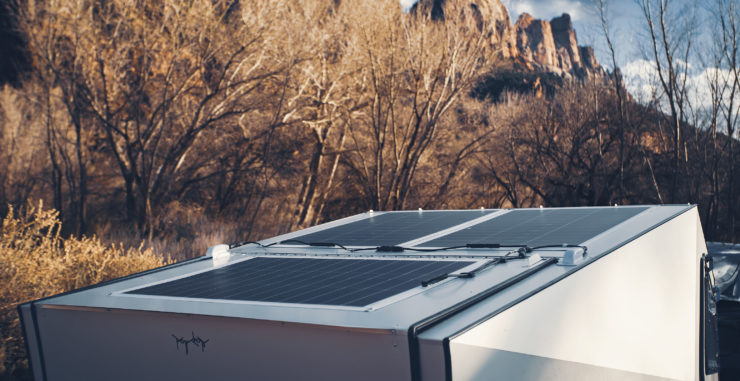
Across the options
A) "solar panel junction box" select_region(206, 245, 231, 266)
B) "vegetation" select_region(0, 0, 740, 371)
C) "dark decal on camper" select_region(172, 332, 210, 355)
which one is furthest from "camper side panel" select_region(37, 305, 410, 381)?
"vegetation" select_region(0, 0, 740, 371)

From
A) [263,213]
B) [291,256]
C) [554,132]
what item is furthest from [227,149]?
[291,256]

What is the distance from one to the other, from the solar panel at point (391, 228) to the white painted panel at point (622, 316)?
157cm

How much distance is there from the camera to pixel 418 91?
18656 mm

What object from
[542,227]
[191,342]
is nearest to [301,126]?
[542,227]

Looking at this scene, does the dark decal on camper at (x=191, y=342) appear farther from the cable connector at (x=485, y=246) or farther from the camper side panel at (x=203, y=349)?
the cable connector at (x=485, y=246)

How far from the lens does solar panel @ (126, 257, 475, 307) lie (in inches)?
104

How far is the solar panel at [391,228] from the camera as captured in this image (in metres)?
4.52

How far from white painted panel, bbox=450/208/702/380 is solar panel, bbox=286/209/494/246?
1567mm

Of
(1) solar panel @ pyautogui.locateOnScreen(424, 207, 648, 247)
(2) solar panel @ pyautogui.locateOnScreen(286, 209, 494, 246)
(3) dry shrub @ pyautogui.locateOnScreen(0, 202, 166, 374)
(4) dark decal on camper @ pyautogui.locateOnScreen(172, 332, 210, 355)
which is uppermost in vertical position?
(2) solar panel @ pyautogui.locateOnScreen(286, 209, 494, 246)

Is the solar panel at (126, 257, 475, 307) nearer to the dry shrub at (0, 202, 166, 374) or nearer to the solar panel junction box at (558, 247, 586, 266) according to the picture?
the solar panel junction box at (558, 247, 586, 266)

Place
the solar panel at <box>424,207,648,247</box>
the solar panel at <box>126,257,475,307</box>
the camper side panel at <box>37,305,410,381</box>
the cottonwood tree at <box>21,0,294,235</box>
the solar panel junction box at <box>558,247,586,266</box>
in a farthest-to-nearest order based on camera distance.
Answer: the cottonwood tree at <box>21,0,294,235</box> → the solar panel at <box>424,207,648,247</box> → the solar panel junction box at <box>558,247,586,266</box> → the solar panel at <box>126,257,475,307</box> → the camper side panel at <box>37,305,410,381</box>

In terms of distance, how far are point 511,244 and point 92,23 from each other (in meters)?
14.3

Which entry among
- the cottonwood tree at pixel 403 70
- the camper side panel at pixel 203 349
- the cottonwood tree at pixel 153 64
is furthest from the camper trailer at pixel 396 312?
the cottonwood tree at pixel 403 70

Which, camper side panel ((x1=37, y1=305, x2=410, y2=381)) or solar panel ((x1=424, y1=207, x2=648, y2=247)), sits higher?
solar panel ((x1=424, y1=207, x2=648, y2=247))
